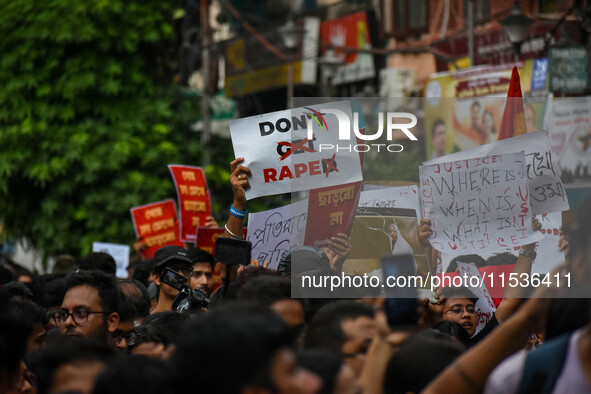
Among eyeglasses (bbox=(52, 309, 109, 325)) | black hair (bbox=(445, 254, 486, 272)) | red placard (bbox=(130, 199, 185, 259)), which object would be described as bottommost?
red placard (bbox=(130, 199, 185, 259))

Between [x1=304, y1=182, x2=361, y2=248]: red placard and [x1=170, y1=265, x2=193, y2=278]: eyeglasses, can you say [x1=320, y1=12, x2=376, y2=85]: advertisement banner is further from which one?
[x1=304, y1=182, x2=361, y2=248]: red placard

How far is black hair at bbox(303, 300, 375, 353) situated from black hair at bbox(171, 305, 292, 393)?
0.84 metres

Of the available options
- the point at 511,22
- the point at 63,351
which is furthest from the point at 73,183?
the point at 63,351

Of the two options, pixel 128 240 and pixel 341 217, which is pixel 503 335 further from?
pixel 128 240

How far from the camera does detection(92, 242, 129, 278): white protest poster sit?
12.1 meters

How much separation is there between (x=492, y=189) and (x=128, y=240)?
38.6 feet

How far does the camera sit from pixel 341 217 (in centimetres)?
541

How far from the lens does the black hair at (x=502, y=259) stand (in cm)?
539

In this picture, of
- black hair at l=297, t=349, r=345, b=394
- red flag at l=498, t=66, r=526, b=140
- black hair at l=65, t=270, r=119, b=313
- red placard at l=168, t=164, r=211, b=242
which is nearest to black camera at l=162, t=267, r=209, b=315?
black hair at l=65, t=270, r=119, b=313

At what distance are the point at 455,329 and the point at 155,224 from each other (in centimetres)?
642

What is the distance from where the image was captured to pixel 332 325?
3799 millimetres

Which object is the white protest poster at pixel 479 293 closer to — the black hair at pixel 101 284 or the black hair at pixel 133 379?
the black hair at pixel 101 284

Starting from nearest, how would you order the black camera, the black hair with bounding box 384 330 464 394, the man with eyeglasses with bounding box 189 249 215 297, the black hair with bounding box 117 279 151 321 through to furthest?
the black hair with bounding box 384 330 464 394 < the black camera < the black hair with bounding box 117 279 151 321 < the man with eyeglasses with bounding box 189 249 215 297

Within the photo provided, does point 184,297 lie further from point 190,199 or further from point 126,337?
point 190,199
